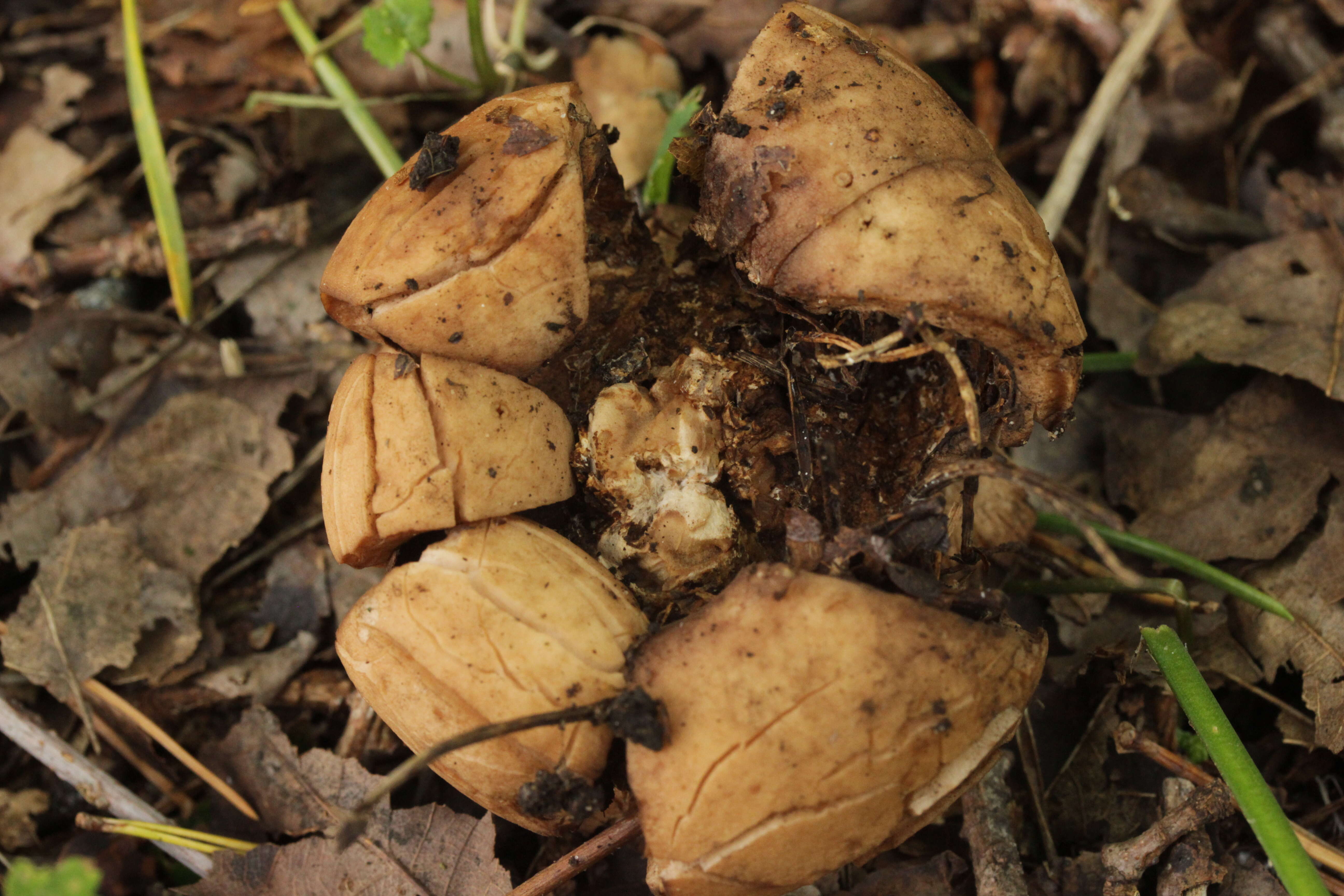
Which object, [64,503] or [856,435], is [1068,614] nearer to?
[856,435]

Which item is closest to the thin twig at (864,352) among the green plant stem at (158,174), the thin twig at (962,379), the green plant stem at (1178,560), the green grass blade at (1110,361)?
the thin twig at (962,379)

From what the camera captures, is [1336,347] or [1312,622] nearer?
[1312,622]

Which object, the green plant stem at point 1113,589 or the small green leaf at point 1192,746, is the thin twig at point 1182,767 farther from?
the green plant stem at point 1113,589

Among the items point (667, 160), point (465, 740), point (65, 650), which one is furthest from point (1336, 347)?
point (65, 650)

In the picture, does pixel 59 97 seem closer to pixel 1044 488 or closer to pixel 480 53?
pixel 480 53

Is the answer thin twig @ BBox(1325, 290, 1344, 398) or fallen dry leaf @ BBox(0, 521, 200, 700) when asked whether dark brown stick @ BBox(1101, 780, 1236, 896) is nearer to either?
thin twig @ BBox(1325, 290, 1344, 398)

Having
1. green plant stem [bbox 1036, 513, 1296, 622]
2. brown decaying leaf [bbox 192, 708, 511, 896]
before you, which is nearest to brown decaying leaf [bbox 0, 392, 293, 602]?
brown decaying leaf [bbox 192, 708, 511, 896]
